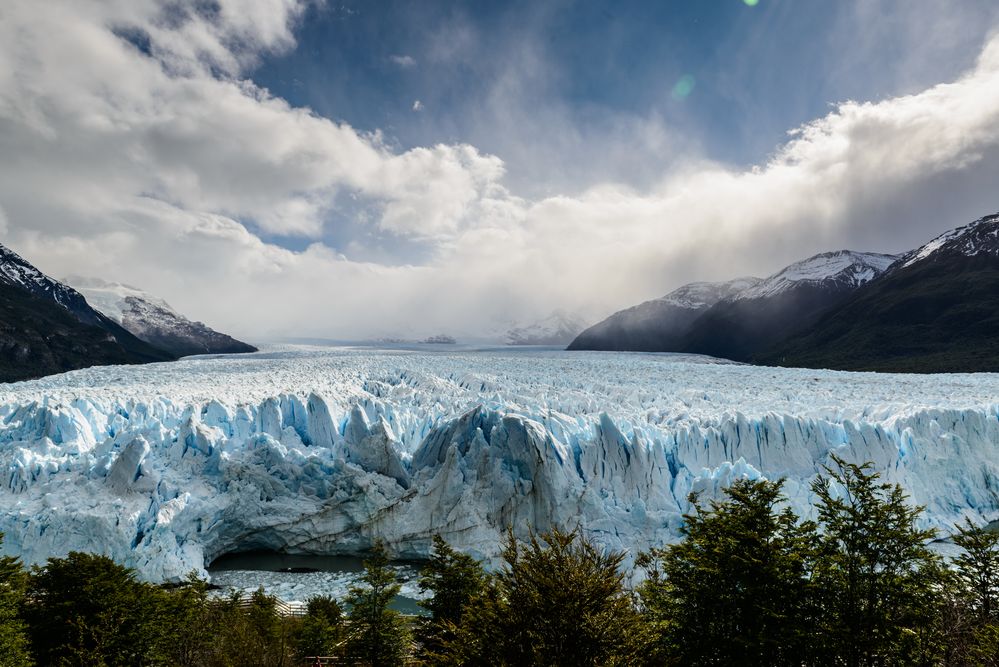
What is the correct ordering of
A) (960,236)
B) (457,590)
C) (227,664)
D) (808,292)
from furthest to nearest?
(808,292) < (960,236) < (457,590) < (227,664)

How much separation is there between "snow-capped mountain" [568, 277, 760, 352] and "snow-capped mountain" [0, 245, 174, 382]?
102747mm

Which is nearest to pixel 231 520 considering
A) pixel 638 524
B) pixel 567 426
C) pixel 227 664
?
pixel 227 664

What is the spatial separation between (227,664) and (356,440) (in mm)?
13163

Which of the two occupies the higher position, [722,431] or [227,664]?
[722,431]

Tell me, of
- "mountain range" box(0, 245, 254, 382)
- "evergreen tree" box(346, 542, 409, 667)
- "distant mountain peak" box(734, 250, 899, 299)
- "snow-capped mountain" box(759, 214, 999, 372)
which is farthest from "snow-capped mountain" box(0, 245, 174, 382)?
"distant mountain peak" box(734, 250, 899, 299)

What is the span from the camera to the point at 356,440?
23.6 meters

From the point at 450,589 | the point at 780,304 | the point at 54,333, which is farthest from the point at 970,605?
the point at 780,304

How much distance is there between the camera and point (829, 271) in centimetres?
13412

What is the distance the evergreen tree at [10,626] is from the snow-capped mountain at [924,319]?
74.8m

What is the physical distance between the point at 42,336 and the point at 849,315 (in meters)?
138

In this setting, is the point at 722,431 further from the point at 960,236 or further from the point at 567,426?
the point at 960,236

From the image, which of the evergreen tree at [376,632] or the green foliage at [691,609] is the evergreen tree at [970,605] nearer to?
the green foliage at [691,609]

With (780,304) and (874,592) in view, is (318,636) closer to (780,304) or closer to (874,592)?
(874,592)

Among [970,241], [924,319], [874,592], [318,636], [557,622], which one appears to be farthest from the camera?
[970,241]
